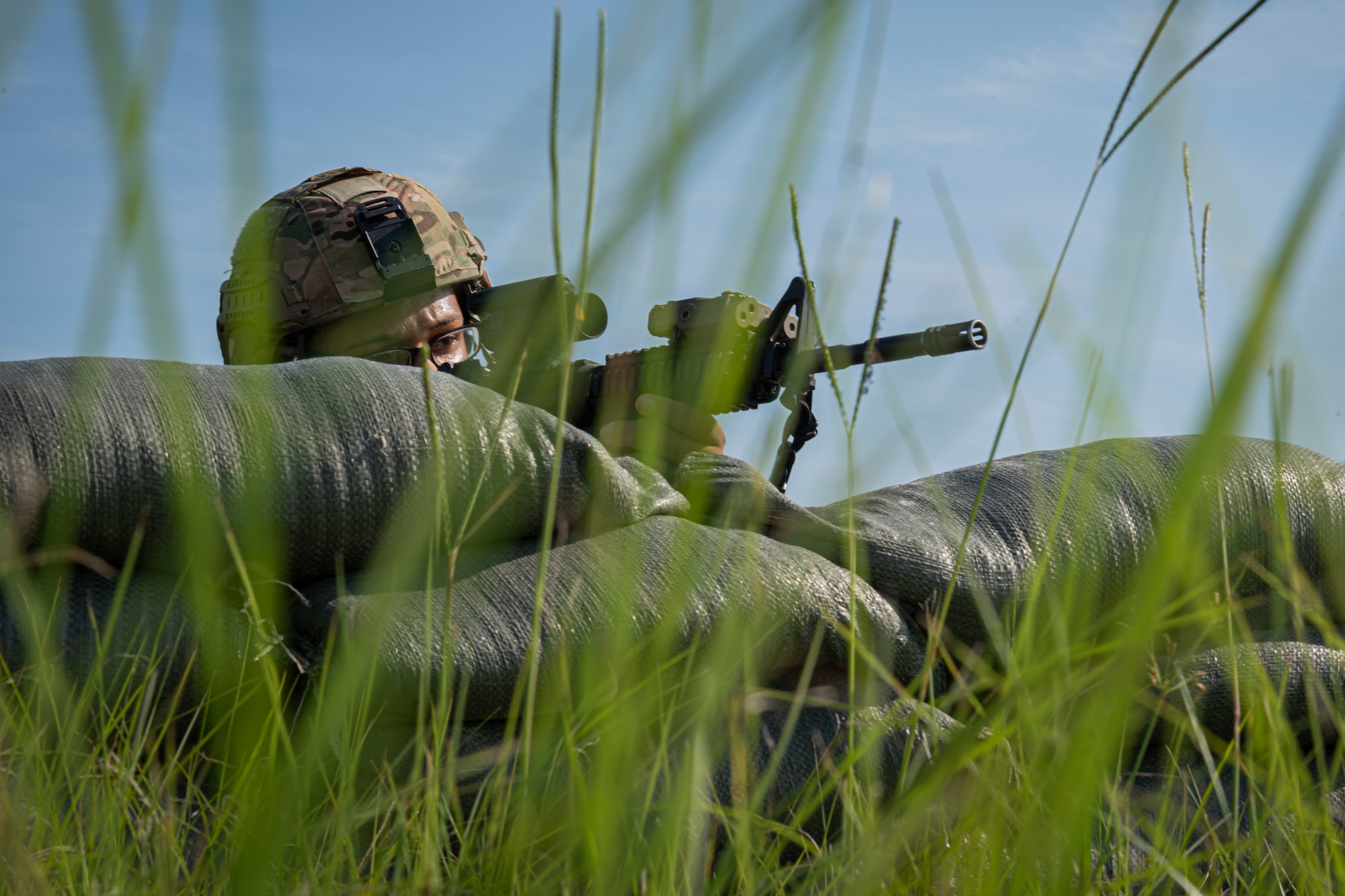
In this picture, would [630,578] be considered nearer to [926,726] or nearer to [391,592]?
[391,592]

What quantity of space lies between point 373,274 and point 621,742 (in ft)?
7.03

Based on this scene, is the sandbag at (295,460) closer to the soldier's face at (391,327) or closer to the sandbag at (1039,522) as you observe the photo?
the sandbag at (1039,522)

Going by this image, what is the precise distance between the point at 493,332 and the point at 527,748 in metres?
1.90

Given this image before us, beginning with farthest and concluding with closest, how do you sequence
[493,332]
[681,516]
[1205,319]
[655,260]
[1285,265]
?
[493,332]
[681,516]
[1205,319]
[655,260]
[1285,265]

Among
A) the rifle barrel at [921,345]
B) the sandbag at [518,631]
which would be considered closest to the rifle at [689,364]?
the rifle barrel at [921,345]

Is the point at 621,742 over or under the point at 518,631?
over

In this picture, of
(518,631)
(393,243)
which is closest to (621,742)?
(518,631)

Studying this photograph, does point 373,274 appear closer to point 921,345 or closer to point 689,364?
point 921,345

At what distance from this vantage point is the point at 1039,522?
1305 millimetres

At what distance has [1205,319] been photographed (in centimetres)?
63

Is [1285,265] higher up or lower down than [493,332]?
higher up

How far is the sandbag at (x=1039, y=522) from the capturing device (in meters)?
1.23

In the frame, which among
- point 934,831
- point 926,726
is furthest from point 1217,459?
point 926,726

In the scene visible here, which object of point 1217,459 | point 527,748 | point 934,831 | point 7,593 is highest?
point 1217,459
